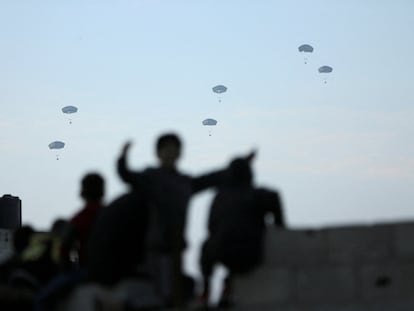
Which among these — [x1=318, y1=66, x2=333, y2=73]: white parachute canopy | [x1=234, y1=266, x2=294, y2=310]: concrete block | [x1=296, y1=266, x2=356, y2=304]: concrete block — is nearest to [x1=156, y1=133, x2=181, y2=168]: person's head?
[x1=234, y1=266, x2=294, y2=310]: concrete block

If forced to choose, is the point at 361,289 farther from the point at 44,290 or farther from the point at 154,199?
the point at 44,290

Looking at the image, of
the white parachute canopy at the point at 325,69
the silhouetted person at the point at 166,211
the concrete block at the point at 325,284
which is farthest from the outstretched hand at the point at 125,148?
the white parachute canopy at the point at 325,69

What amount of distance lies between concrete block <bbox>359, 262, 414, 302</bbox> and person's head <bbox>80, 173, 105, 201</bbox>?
2.51 m

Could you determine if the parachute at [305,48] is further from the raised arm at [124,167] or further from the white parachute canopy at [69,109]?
the raised arm at [124,167]

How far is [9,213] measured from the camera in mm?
59938

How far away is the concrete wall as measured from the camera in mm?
9727

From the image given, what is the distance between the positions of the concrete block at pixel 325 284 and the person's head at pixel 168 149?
1.48 metres

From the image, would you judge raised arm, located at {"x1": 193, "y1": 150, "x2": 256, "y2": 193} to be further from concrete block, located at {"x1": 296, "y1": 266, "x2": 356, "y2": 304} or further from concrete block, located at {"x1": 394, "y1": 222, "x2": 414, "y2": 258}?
concrete block, located at {"x1": 394, "y1": 222, "x2": 414, "y2": 258}

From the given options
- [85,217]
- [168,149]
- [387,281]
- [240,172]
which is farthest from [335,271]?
[85,217]

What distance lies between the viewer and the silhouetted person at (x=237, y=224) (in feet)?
32.0

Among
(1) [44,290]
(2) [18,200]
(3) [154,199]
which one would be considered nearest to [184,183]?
(3) [154,199]

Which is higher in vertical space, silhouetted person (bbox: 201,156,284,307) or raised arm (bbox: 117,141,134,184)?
raised arm (bbox: 117,141,134,184)

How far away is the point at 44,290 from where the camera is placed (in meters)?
10.4

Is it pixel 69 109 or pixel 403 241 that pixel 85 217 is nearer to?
pixel 403 241
